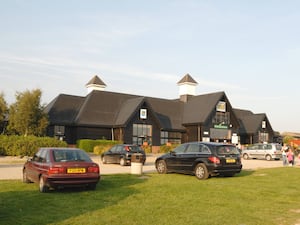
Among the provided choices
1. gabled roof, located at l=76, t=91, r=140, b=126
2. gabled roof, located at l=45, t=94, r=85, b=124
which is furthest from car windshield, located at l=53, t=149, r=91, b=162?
gabled roof, located at l=45, t=94, r=85, b=124

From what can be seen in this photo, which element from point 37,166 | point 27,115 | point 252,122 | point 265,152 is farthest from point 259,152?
point 252,122

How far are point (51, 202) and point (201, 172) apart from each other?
7.36 m

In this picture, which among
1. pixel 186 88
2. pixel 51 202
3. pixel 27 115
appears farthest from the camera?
pixel 186 88

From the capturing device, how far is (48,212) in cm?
819

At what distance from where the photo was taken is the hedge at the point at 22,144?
98.5 ft

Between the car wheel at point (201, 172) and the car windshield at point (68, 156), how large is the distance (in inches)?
217

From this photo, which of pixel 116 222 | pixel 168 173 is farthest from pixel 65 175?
pixel 168 173

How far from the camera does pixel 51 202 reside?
368 inches

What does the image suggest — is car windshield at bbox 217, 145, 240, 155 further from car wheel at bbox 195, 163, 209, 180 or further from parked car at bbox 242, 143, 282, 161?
parked car at bbox 242, 143, 282, 161

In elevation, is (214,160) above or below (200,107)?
below

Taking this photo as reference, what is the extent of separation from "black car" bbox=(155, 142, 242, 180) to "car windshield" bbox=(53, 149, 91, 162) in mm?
5566

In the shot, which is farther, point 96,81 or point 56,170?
point 96,81

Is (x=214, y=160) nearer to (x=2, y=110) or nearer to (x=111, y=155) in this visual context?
(x=111, y=155)

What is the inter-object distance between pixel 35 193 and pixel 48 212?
2.77 metres
